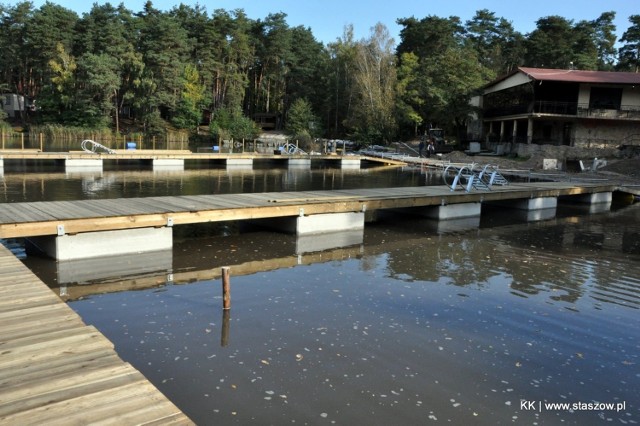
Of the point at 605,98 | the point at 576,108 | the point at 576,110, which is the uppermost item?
the point at 605,98

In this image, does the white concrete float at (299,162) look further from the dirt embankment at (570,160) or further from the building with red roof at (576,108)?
the building with red roof at (576,108)

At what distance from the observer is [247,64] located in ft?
243

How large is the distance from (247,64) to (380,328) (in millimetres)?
71419

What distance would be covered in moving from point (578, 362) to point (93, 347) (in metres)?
5.17

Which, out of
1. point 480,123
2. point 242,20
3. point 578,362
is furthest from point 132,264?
point 242,20

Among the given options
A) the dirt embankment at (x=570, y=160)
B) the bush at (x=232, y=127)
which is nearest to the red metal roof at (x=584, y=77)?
the dirt embankment at (x=570, y=160)

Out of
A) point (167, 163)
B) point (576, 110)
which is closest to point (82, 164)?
point (167, 163)

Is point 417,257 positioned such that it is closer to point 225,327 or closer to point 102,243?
point 225,327

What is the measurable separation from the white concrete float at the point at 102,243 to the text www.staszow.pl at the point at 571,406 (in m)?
7.52

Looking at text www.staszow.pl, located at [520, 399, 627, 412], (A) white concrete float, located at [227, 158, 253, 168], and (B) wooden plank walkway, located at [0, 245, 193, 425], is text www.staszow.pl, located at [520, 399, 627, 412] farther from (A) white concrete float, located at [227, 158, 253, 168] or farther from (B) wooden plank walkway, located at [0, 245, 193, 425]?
(A) white concrete float, located at [227, 158, 253, 168]

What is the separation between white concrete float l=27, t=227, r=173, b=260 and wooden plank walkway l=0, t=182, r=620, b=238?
19 centimetres

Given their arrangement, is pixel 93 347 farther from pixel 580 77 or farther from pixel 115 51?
pixel 115 51

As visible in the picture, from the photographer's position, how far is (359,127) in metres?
55.0

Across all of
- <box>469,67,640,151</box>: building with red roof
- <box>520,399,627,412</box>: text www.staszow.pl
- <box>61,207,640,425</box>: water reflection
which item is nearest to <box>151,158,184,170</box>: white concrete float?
<box>61,207,640,425</box>: water reflection
